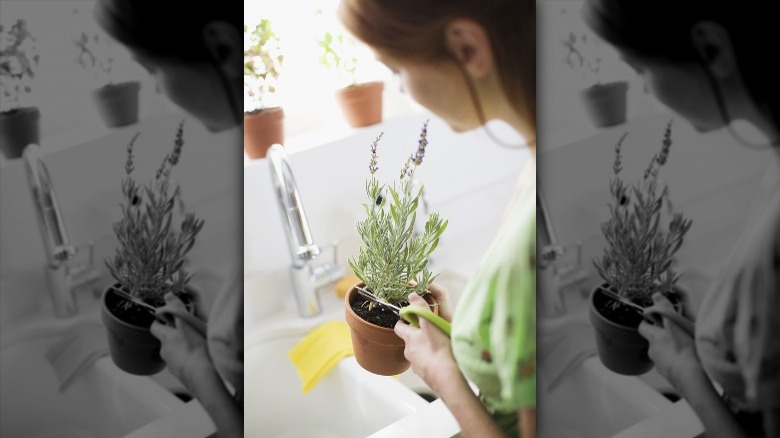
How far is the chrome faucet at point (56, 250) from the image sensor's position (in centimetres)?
93

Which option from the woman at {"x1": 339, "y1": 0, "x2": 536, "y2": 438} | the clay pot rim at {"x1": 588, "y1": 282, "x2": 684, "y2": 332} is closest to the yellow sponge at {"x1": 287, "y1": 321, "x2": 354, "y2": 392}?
the woman at {"x1": 339, "y1": 0, "x2": 536, "y2": 438}

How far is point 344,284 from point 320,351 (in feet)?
0.43

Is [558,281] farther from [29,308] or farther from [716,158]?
[29,308]

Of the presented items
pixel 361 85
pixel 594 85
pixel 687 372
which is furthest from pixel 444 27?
pixel 687 372

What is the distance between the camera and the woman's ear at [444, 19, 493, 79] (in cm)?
125

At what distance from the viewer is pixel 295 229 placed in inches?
47.3

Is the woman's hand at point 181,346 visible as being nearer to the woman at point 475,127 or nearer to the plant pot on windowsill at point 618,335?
the woman at point 475,127

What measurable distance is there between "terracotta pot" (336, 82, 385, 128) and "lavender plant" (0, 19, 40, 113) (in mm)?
514

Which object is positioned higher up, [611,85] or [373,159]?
[611,85]

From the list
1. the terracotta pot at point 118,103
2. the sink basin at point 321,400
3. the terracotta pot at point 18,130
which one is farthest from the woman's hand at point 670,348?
the terracotta pot at point 18,130

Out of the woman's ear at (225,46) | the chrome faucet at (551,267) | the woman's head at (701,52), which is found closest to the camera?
the woman's ear at (225,46)

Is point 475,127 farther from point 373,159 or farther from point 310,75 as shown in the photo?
point 310,75

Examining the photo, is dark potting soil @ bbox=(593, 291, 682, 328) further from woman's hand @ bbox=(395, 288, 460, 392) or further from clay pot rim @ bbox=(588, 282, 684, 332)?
woman's hand @ bbox=(395, 288, 460, 392)

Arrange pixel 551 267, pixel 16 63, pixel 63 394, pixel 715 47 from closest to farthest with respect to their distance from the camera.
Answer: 1. pixel 16 63
2. pixel 63 394
3. pixel 715 47
4. pixel 551 267
